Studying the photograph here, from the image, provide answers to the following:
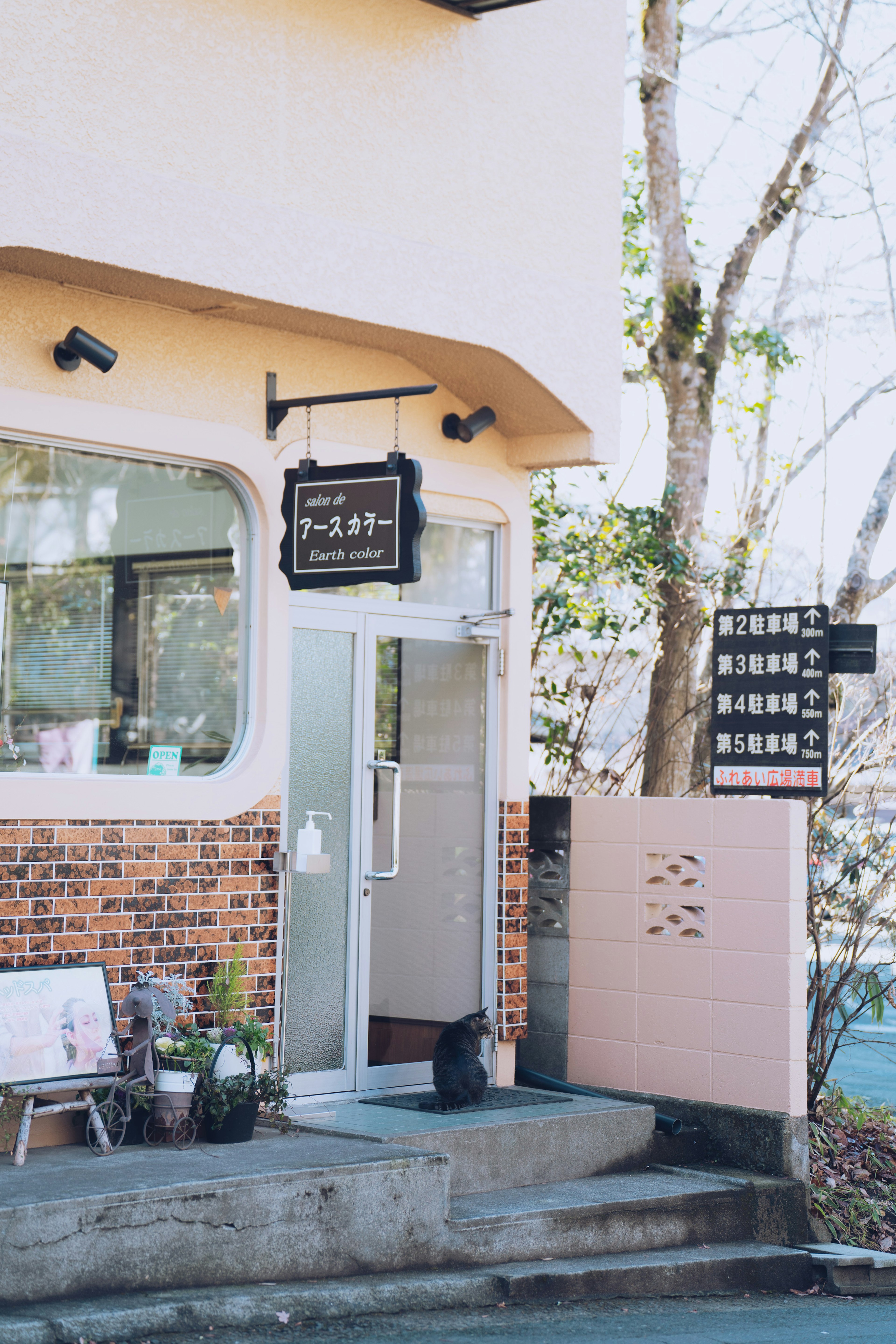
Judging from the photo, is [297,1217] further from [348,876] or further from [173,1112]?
[348,876]

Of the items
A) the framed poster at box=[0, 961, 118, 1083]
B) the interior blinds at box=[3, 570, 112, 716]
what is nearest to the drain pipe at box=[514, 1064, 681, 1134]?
the framed poster at box=[0, 961, 118, 1083]

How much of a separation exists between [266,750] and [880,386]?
953 centimetres

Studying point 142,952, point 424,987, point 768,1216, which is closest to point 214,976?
point 142,952

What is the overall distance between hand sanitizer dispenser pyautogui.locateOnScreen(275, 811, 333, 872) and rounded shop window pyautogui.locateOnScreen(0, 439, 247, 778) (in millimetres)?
541

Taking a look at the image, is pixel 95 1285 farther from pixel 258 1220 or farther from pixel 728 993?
pixel 728 993

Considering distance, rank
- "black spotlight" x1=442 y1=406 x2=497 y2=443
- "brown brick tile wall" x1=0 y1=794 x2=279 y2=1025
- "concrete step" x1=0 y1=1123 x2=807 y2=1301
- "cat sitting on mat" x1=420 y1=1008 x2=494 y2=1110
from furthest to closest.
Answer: "black spotlight" x1=442 y1=406 x2=497 y2=443
"cat sitting on mat" x1=420 y1=1008 x2=494 y2=1110
"brown brick tile wall" x1=0 y1=794 x2=279 y2=1025
"concrete step" x1=0 y1=1123 x2=807 y2=1301

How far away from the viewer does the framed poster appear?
19.4 feet

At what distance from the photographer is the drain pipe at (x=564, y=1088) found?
7.59 meters

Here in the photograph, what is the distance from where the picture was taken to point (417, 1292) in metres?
5.69

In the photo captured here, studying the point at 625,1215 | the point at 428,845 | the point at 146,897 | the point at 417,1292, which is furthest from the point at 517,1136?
the point at 146,897

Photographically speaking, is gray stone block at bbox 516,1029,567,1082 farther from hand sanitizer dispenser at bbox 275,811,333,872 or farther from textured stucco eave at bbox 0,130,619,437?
textured stucco eave at bbox 0,130,619,437

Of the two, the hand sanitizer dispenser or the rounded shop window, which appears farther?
the hand sanitizer dispenser

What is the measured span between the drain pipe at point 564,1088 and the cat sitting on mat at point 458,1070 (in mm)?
620

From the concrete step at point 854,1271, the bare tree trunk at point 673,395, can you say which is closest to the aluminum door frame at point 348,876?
the concrete step at point 854,1271
